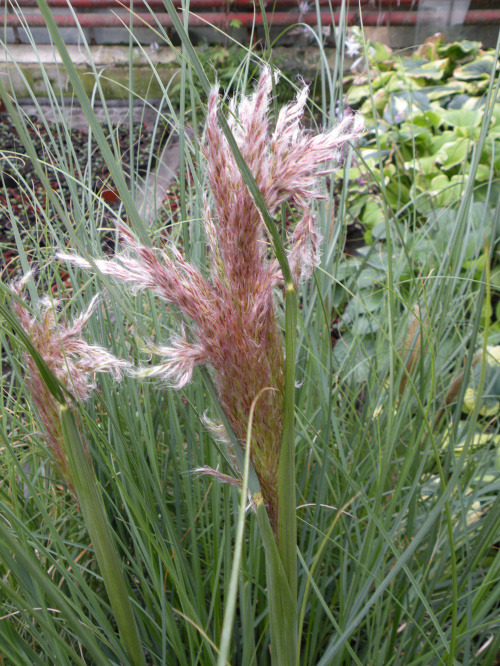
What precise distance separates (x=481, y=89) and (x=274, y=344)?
107 inches

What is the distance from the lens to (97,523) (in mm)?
444

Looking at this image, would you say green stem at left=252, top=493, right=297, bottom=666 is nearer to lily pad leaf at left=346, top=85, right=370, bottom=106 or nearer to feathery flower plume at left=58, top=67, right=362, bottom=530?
feathery flower plume at left=58, top=67, right=362, bottom=530

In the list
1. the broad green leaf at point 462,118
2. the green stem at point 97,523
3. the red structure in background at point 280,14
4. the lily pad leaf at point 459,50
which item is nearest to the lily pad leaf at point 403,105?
the broad green leaf at point 462,118

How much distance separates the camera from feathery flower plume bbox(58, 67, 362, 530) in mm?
338

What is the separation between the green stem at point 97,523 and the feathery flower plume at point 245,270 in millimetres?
110

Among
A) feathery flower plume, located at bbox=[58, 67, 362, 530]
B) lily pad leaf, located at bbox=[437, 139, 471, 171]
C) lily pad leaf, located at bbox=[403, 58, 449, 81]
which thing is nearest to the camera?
feathery flower plume, located at bbox=[58, 67, 362, 530]

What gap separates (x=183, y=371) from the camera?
37 cm

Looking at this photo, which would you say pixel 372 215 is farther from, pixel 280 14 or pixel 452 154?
pixel 280 14

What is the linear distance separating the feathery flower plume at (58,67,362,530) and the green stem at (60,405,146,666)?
0.36 ft

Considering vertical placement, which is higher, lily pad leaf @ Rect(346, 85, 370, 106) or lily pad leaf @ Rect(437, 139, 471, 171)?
lily pad leaf @ Rect(346, 85, 370, 106)

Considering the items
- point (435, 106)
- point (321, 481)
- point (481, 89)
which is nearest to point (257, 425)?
point (321, 481)

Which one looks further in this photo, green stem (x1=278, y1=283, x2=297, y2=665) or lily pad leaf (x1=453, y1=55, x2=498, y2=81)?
lily pad leaf (x1=453, y1=55, x2=498, y2=81)

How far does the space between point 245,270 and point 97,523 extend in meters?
0.28

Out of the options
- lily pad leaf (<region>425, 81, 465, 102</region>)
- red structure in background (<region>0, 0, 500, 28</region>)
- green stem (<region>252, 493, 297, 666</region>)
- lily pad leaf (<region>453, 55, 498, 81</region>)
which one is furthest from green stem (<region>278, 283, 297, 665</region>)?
red structure in background (<region>0, 0, 500, 28</region>)
